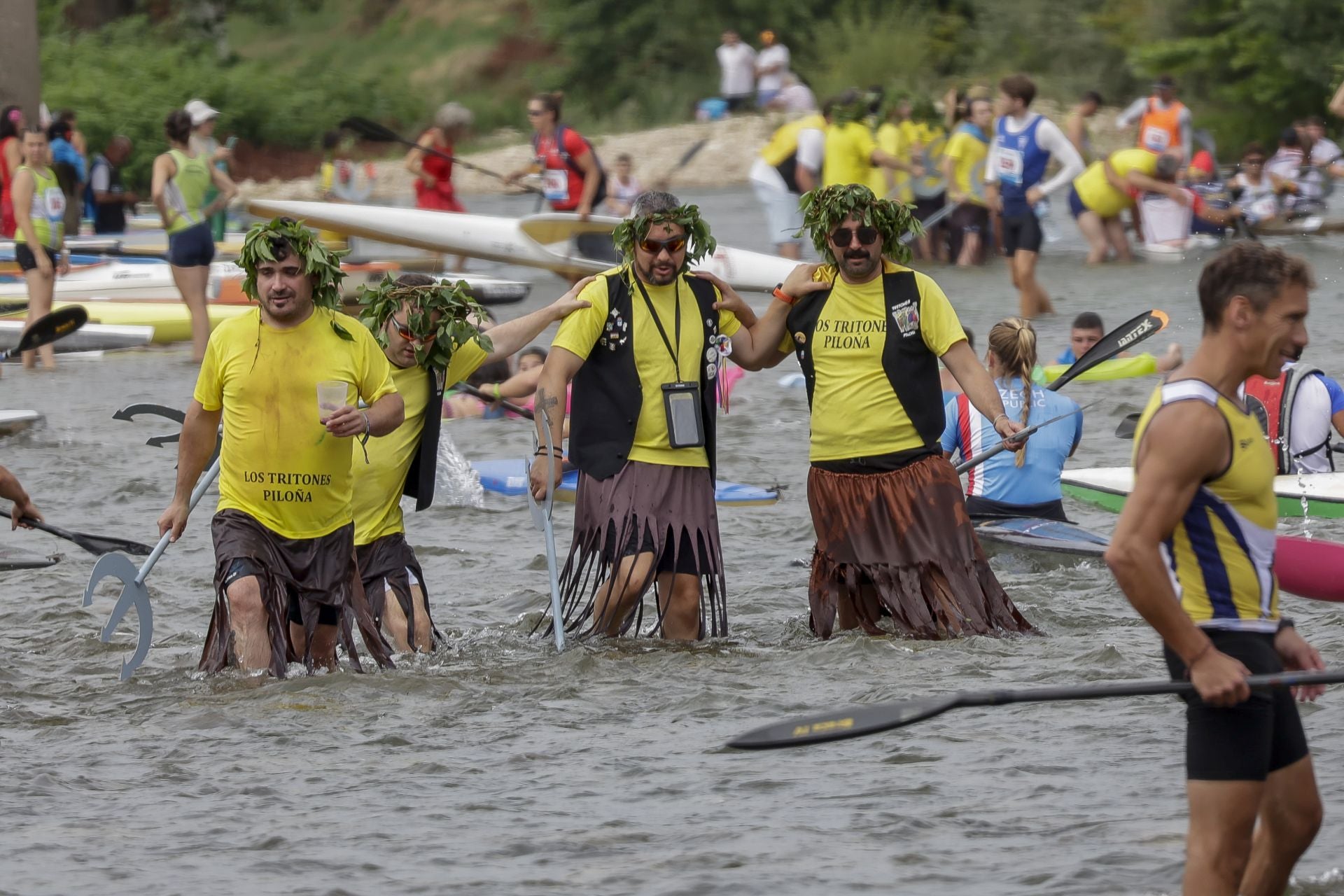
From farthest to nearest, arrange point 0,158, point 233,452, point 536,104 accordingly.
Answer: point 536,104, point 0,158, point 233,452

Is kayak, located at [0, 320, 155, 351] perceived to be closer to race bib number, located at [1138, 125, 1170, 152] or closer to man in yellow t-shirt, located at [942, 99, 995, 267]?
man in yellow t-shirt, located at [942, 99, 995, 267]

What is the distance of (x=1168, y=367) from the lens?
12422mm

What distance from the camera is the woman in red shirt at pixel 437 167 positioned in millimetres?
20078

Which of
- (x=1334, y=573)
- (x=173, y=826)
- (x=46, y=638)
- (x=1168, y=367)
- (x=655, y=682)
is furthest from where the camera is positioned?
(x=1168, y=367)

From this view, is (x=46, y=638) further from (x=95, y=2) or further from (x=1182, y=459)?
(x=95, y=2)

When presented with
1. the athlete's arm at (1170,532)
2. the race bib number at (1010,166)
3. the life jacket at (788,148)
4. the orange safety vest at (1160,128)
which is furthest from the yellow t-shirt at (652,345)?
the orange safety vest at (1160,128)

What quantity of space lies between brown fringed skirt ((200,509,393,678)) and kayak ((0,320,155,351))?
9453mm

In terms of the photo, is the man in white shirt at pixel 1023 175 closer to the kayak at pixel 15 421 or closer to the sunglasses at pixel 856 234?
the kayak at pixel 15 421

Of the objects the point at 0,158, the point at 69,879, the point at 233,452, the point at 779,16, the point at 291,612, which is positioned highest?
the point at 779,16

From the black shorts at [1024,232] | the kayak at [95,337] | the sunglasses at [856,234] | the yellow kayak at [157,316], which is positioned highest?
the black shorts at [1024,232]

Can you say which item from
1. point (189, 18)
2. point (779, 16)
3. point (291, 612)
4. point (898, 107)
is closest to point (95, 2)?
point (189, 18)

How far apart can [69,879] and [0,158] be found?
43.9 ft

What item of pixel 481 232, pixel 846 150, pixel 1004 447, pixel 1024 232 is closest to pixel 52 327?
pixel 1004 447

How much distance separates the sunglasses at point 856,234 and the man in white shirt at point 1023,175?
887 cm
